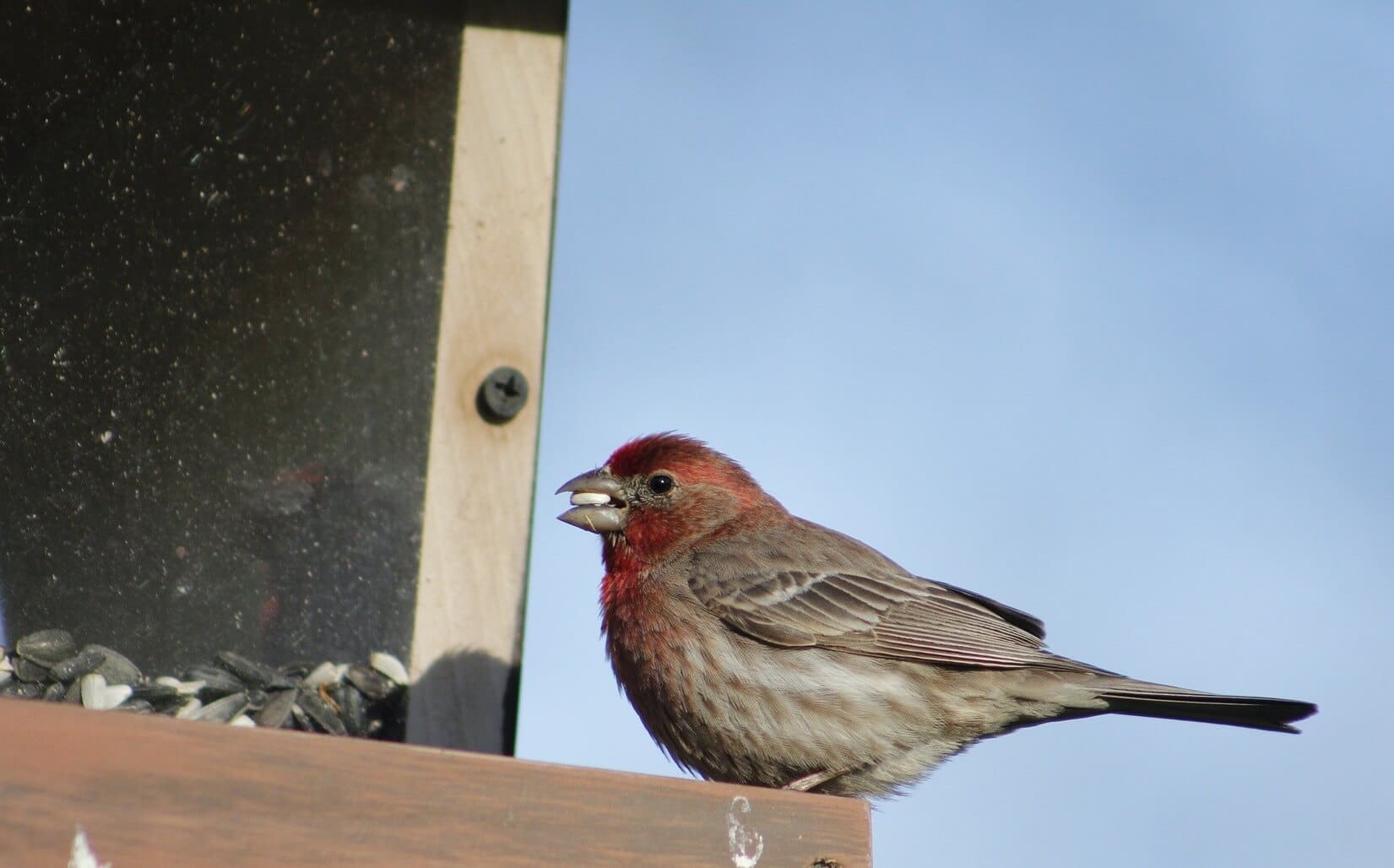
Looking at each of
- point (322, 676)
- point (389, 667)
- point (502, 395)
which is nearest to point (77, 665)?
point (322, 676)

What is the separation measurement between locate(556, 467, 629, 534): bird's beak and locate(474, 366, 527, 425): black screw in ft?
1.13

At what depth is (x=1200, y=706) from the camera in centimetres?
454

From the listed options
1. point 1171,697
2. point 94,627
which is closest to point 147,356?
point 94,627

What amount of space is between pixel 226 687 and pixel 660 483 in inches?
59.4

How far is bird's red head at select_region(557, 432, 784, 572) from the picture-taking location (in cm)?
497

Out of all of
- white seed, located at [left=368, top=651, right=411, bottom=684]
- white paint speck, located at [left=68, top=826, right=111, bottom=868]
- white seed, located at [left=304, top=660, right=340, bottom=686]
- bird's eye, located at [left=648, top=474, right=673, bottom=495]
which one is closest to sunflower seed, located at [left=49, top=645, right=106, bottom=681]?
white seed, located at [left=304, top=660, right=340, bottom=686]

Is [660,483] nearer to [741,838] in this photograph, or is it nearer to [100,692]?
[100,692]

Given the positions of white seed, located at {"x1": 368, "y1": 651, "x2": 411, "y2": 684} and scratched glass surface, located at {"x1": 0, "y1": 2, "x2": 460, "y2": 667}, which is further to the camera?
white seed, located at {"x1": 368, "y1": 651, "x2": 411, "y2": 684}

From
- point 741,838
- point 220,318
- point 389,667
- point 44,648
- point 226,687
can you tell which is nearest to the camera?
point 741,838

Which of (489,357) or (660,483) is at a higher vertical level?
(489,357)

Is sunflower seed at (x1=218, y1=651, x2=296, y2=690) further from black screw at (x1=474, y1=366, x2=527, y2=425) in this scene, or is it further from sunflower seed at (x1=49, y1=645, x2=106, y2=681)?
black screw at (x1=474, y1=366, x2=527, y2=425)

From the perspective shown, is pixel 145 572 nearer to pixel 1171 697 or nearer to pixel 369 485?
pixel 369 485

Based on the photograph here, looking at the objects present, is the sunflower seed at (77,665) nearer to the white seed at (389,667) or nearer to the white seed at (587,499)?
the white seed at (389,667)

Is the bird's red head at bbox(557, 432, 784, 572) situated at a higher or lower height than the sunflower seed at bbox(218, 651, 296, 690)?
higher
